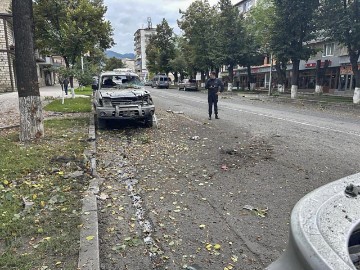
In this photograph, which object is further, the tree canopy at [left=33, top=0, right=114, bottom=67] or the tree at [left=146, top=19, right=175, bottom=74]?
the tree at [left=146, top=19, right=175, bottom=74]

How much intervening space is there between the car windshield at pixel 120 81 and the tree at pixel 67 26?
339 inches

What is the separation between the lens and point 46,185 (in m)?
4.98

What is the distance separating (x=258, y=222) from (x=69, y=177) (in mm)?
3301

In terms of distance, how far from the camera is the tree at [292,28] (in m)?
23.8

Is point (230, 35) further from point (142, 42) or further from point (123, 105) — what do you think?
point (142, 42)

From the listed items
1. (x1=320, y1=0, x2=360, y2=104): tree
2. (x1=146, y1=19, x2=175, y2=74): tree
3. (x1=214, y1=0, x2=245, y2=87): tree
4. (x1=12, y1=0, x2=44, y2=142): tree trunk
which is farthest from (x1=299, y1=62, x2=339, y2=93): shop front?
(x1=12, y1=0, x2=44, y2=142): tree trunk

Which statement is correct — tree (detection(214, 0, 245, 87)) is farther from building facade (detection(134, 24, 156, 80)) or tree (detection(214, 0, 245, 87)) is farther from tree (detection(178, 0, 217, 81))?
building facade (detection(134, 24, 156, 80))

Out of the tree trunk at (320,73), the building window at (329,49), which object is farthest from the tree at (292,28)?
the building window at (329,49)

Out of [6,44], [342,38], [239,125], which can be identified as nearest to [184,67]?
[6,44]

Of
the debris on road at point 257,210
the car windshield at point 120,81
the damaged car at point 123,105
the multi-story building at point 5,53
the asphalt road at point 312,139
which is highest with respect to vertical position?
the multi-story building at point 5,53

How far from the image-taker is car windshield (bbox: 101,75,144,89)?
36.6 ft

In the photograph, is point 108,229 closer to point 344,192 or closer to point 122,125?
point 344,192

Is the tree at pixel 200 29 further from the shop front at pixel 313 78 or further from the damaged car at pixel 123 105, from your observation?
the damaged car at pixel 123 105

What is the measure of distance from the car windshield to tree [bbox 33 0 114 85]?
8.62m
